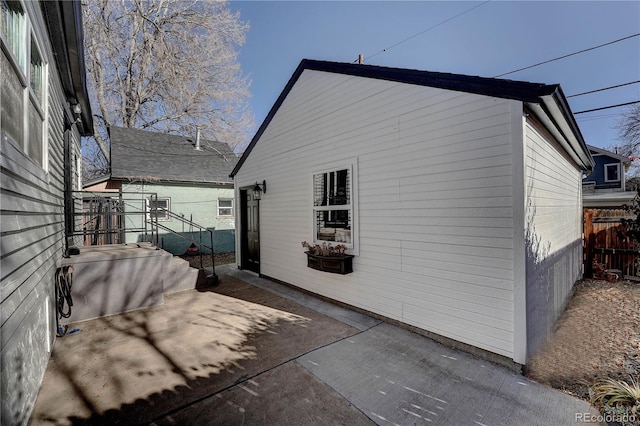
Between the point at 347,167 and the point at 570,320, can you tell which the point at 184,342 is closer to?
the point at 347,167

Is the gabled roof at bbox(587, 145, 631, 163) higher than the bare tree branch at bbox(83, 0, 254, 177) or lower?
lower

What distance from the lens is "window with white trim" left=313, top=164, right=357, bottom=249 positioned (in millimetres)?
4667

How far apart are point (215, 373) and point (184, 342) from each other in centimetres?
95

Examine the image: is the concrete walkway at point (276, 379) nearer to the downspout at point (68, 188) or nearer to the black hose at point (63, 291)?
the black hose at point (63, 291)

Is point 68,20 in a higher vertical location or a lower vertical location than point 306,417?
higher

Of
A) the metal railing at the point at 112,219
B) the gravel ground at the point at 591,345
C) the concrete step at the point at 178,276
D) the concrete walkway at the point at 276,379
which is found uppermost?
the metal railing at the point at 112,219

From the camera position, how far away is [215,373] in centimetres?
284

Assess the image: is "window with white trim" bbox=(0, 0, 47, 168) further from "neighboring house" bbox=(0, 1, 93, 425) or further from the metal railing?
the metal railing

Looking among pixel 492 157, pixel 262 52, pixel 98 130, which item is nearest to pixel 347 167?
pixel 492 157

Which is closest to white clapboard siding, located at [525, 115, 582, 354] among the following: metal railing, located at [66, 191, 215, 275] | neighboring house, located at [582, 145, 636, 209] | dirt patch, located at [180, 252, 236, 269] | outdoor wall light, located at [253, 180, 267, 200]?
outdoor wall light, located at [253, 180, 267, 200]

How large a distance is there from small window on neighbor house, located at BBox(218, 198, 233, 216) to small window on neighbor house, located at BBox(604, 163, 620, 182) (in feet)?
65.0

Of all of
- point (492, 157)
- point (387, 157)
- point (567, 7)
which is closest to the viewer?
point (492, 157)

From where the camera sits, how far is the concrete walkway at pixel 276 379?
2.25 metres

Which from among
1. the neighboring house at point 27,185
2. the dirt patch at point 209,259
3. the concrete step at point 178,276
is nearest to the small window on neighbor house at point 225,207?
the dirt patch at point 209,259
